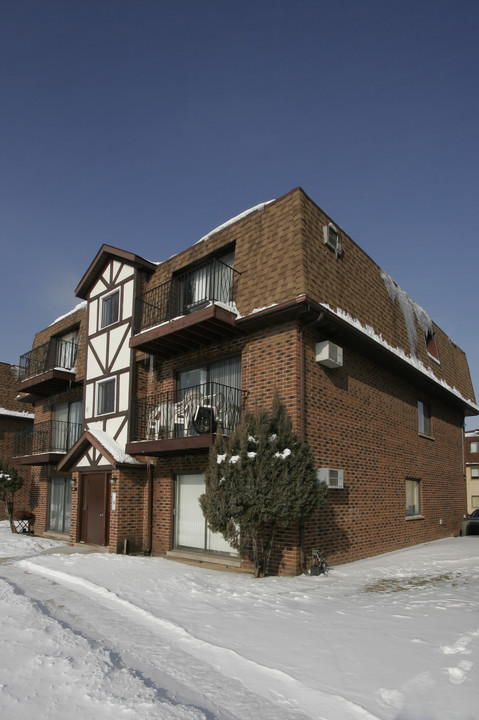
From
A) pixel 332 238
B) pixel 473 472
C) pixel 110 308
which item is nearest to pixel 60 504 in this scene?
→ pixel 110 308

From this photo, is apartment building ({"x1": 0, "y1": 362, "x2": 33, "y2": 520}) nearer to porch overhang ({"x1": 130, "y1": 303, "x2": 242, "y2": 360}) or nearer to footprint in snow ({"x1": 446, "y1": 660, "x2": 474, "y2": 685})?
porch overhang ({"x1": 130, "y1": 303, "x2": 242, "y2": 360})

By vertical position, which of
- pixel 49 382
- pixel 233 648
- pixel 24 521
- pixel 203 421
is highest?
pixel 49 382

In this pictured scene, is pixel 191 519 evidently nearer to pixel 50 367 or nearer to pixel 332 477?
pixel 332 477

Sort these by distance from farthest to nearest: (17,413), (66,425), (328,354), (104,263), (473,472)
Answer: (473,472)
(17,413)
(66,425)
(104,263)
(328,354)

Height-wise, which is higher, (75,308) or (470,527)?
(75,308)

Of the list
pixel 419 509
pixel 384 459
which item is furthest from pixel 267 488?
pixel 419 509

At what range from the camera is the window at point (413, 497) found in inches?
586

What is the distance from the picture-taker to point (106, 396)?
15.4m

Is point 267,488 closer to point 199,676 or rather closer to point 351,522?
point 351,522

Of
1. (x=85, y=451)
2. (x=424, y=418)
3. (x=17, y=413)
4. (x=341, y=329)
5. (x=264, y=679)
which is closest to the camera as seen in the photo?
(x=264, y=679)

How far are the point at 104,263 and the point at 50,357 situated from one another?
5196 millimetres

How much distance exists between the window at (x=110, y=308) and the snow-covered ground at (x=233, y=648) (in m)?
8.14

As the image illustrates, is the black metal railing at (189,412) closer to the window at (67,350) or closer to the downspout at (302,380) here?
the downspout at (302,380)

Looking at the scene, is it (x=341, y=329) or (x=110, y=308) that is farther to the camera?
(x=110, y=308)
